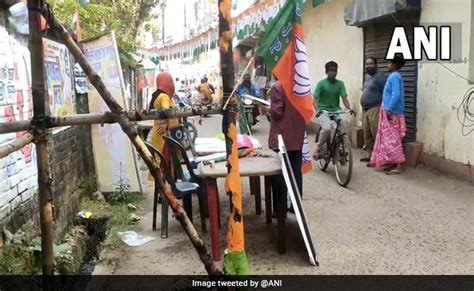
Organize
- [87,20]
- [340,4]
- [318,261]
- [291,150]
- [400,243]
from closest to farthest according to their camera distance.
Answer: [318,261], [400,243], [291,150], [87,20], [340,4]

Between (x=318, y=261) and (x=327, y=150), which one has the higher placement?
(x=327, y=150)

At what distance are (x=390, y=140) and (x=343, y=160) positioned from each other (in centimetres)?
89

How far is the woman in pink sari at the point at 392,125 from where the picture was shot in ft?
23.4

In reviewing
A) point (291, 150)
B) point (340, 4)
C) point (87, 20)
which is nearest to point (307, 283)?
point (291, 150)

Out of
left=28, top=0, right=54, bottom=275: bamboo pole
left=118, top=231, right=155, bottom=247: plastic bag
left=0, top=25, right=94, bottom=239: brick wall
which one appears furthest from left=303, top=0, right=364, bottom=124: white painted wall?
left=28, top=0, right=54, bottom=275: bamboo pole

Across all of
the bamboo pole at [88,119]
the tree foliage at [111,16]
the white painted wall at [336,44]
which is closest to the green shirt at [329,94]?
the white painted wall at [336,44]

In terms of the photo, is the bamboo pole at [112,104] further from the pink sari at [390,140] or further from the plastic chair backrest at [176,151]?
the pink sari at [390,140]

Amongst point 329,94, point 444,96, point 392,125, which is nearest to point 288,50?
point 329,94

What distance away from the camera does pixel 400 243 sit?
4.54 metres

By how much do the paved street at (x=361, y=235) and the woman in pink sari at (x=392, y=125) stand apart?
1.92 feet

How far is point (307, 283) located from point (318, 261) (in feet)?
1.36

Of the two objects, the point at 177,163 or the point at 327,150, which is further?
the point at 327,150

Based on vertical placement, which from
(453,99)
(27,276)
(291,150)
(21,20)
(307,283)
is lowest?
(307,283)

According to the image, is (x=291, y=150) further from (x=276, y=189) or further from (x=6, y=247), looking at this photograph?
(x=6, y=247)
